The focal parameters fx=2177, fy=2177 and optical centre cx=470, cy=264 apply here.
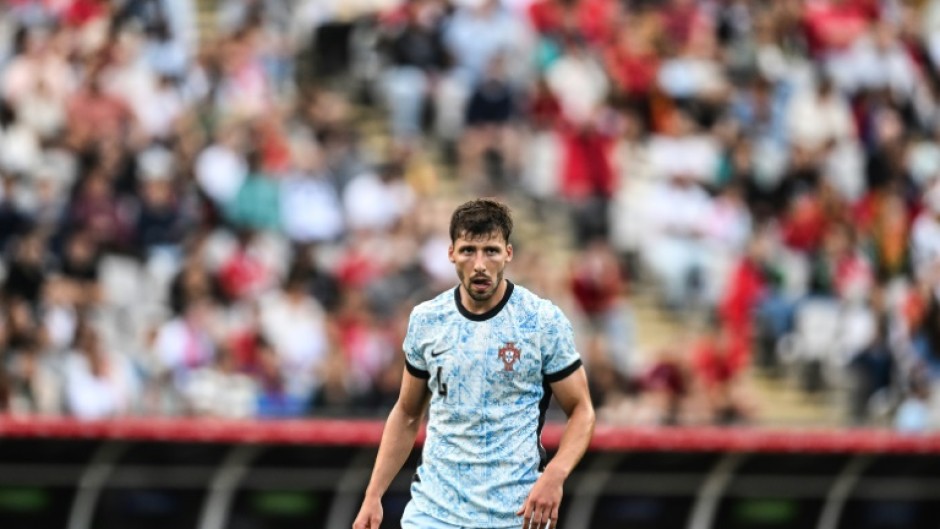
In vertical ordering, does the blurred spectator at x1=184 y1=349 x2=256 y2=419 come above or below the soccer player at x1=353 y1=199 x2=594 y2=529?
below

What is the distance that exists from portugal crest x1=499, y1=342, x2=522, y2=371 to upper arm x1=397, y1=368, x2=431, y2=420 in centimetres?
34

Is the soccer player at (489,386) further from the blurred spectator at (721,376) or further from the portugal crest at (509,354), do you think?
the blurred spectator at (721,376)

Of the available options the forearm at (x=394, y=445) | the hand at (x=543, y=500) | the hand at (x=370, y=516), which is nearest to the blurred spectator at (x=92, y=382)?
the forearm at (x=394, y=445)

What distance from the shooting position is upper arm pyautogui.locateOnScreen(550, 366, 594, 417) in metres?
7.56

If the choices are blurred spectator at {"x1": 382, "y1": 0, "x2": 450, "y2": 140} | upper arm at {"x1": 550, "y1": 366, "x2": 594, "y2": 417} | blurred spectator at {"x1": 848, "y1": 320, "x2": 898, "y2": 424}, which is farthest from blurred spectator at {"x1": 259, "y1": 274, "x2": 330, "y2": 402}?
upper arm at {"x1": 550, "y1": 366, "x2": 594, "y2": 417}

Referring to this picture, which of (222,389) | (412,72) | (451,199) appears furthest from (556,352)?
(412,72)

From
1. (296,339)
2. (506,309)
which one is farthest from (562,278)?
(506,309)

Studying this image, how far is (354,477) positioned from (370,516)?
624cm

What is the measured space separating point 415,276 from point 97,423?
3425mm

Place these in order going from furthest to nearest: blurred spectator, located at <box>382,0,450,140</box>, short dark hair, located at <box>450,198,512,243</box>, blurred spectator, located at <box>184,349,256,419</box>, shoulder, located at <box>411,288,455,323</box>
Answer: blurred spectator, located at <box>382,0,450,140</box>
blurred spectator, located at <box>184,349,256,419</box>
shoulder, located at <box>411,288,455,323</box>
short dark hair, located at <box>450,198,512,243</box>

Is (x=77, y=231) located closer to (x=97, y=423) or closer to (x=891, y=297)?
(x=97, y=423)

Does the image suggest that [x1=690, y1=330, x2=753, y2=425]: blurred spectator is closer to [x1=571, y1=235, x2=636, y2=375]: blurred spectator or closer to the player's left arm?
[x1=571, y1=235, x2=636, y2=375]: blurred spectator

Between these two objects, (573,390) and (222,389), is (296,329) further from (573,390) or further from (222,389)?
(573,390)


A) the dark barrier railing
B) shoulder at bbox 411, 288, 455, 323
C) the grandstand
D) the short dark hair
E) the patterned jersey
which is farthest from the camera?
the grandstand
